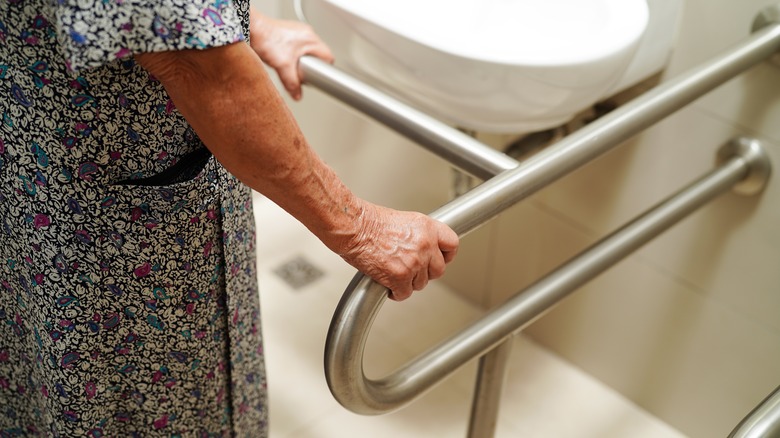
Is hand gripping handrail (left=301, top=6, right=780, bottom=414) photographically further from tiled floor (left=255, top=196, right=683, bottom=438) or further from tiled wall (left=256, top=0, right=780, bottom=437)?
tiled floor (left=255, top=196, right=683, bottom=438)

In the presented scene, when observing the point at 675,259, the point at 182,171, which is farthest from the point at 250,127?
the point at 675,259

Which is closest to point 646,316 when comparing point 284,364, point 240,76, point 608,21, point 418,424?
point 418,424

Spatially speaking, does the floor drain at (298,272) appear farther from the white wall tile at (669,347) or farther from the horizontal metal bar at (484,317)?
the horizontal metal bar at (484,317)

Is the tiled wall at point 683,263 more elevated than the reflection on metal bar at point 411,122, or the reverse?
the reflection on metal bar at point 411,122

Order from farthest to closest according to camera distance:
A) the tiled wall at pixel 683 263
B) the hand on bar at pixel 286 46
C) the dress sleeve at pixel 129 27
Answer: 1. the tiled wall at pixel 683 263
2. the hand on bar at pixel 286 46
3. the dress sleeve at pixel 129 27

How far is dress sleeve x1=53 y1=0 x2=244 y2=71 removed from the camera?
0.57m

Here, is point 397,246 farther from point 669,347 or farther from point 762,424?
point 669,347

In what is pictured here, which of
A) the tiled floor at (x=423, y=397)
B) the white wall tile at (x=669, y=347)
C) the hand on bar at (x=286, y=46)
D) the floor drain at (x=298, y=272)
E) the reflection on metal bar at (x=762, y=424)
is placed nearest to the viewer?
the reflection on metal bar at (x=762, y=424)

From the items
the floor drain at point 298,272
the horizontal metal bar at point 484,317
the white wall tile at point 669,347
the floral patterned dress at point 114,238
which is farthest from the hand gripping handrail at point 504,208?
the floor drain at point 298,272

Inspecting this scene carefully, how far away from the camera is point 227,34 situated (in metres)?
0.61

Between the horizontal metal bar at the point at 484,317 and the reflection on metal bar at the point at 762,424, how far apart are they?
26 cm

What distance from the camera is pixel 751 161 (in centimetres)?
117

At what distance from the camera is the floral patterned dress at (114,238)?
0.66 meters

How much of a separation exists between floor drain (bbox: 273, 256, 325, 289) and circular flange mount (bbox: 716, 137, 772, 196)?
0.95m
